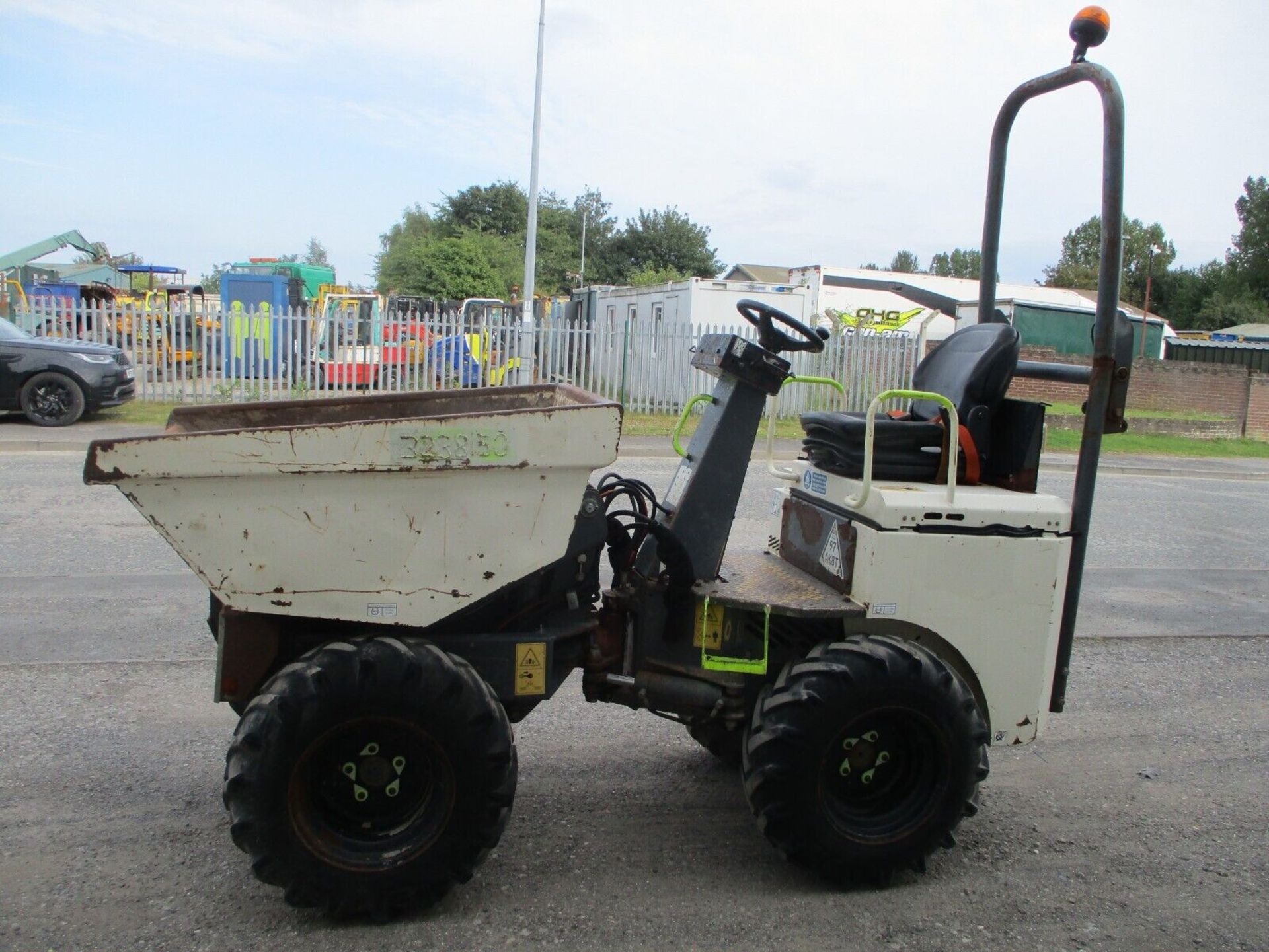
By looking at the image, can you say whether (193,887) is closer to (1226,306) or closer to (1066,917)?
(1066,917)

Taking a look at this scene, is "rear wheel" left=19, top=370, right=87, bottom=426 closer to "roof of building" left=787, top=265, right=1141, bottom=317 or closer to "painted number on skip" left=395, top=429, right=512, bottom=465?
"painted number on skip" left=395, top=429, right=512, bottom=465

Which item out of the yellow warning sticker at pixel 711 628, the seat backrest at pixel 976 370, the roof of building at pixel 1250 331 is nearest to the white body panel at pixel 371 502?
the yellow warning sticker at pixel 711 628

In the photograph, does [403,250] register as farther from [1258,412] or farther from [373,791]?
[373,791]

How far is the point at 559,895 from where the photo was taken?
335 centimetres

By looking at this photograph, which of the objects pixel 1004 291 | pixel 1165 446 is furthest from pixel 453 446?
pixel 1004 291

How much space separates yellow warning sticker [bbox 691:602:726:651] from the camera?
3662mm

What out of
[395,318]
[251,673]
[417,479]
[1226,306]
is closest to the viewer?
[417,479]

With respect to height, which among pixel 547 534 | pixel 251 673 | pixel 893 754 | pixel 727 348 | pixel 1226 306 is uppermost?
pixel 1226 306

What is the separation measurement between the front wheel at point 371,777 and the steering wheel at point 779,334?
5.04ft

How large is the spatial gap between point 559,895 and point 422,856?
46 cm

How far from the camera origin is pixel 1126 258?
65688 millimetres

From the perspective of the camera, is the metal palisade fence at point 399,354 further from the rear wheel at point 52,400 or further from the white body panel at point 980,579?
the white body panel at point 980,579

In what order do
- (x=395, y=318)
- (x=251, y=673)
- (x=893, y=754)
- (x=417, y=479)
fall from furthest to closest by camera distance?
1. (x=395, y=318)
2. (x=893, y=754)
3. (x=251, y=673)
4. (x=417, y=479)

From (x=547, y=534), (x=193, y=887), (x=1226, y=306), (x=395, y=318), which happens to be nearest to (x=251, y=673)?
(x=193, y=887)
